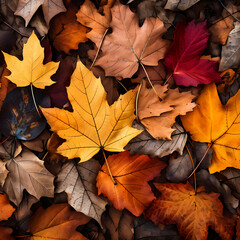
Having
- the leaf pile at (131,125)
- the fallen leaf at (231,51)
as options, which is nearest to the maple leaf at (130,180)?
the leaf pile at (131,125)

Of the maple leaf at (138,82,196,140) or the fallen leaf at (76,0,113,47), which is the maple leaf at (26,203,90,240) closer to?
the maple leaf at (138,82,196,140)

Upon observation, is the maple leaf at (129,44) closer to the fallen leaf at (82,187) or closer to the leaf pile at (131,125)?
the leaf pile at (131,125)

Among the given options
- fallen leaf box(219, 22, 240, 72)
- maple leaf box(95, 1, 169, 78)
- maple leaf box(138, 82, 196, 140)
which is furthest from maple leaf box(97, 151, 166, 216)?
fallen leaf box(219, 22, 240, 72)

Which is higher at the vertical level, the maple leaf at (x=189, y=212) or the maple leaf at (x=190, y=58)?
the maple leaf at (x=190, y=58)

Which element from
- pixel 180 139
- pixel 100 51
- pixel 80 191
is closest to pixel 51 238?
pixel 80 191

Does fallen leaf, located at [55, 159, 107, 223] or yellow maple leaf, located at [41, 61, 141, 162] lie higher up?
yellow maple leaf, located at [41, 61, 141, 162]

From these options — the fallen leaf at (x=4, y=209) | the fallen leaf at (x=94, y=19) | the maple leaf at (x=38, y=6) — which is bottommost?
the fallen leaf at (x=4, y=209)

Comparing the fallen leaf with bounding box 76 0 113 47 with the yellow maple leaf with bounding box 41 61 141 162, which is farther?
the fallen leaf with bounding box 76 0 113 47

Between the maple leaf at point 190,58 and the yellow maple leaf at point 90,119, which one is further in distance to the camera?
the maple leaf at point 190,58
